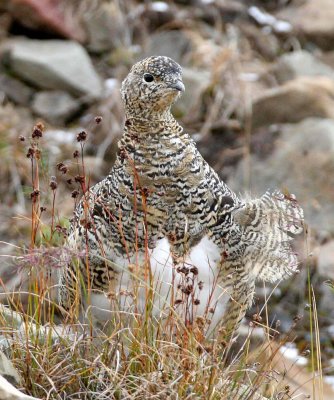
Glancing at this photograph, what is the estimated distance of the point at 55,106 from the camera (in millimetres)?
9398

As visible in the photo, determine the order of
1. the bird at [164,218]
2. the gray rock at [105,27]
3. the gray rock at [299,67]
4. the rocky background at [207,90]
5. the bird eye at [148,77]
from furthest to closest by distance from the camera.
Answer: the gray rock at [105,27], the gray rock at [299,67], the rocky background at [207,90], the bird eye at [148,77], the bird at [164,218]

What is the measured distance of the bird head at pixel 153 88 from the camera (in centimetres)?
445

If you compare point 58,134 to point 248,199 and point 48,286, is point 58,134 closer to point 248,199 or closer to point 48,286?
point 248,199

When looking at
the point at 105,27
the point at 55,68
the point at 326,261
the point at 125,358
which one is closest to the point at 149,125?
the point at 125,358

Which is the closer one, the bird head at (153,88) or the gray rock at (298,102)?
the bird head at (153,88)

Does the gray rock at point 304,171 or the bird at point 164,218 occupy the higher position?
the bird at point 164,218

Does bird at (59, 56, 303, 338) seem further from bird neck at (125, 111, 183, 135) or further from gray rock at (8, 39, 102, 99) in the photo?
gray rock at (8, 39, 102, 99)

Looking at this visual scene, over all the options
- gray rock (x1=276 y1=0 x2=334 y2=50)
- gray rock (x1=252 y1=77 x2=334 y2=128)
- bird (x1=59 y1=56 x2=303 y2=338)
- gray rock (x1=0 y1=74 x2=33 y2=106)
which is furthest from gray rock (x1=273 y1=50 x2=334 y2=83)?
bird (x1=59 y1=56 x2=303 y2=338)

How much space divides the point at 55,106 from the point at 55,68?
35cm

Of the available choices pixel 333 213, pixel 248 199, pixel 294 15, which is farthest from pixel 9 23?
pixel 248 199

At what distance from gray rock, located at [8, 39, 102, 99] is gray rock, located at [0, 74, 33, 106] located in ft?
0.28

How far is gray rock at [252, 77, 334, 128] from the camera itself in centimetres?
809

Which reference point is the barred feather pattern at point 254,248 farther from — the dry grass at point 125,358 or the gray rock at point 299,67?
the gray rock at point 299,67

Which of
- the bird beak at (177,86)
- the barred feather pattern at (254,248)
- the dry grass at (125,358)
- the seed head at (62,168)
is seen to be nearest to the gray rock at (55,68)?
the barred feather pattern at (254,248)
